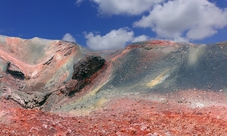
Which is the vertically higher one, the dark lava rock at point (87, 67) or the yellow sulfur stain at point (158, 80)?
the dark lava rock at point (87, 67)

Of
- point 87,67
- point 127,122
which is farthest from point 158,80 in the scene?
point 87,67

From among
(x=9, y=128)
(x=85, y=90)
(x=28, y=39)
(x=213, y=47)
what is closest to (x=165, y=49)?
(x=213, y=47)

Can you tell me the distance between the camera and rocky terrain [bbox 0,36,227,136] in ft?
46.9

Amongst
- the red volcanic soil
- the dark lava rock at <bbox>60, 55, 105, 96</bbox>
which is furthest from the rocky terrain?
the dark lava rock at <bbox>60, 55, 105, 96</bbox>

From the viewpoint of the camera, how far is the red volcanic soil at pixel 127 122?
12.9 meters

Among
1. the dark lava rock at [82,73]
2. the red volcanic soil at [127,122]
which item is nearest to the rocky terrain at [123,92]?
the red volcanic soil at [127,122]

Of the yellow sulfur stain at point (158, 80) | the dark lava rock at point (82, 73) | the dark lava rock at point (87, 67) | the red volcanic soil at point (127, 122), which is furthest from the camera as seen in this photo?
the dark lava rock at point (87, 67)

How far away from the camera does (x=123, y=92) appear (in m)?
21.2

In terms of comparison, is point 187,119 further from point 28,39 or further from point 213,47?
point 28,39

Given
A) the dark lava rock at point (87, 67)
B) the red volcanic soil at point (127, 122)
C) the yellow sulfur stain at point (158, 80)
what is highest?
the dark lava rock at point (87, 67)

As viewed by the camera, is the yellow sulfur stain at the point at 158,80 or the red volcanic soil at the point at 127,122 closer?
the red volcanic soil at the point at 127,122

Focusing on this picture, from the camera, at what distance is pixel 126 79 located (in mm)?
23938

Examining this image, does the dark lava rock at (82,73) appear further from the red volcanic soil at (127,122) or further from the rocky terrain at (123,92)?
the red volcanic soil at (127,122)

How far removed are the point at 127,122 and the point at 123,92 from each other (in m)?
6.20
